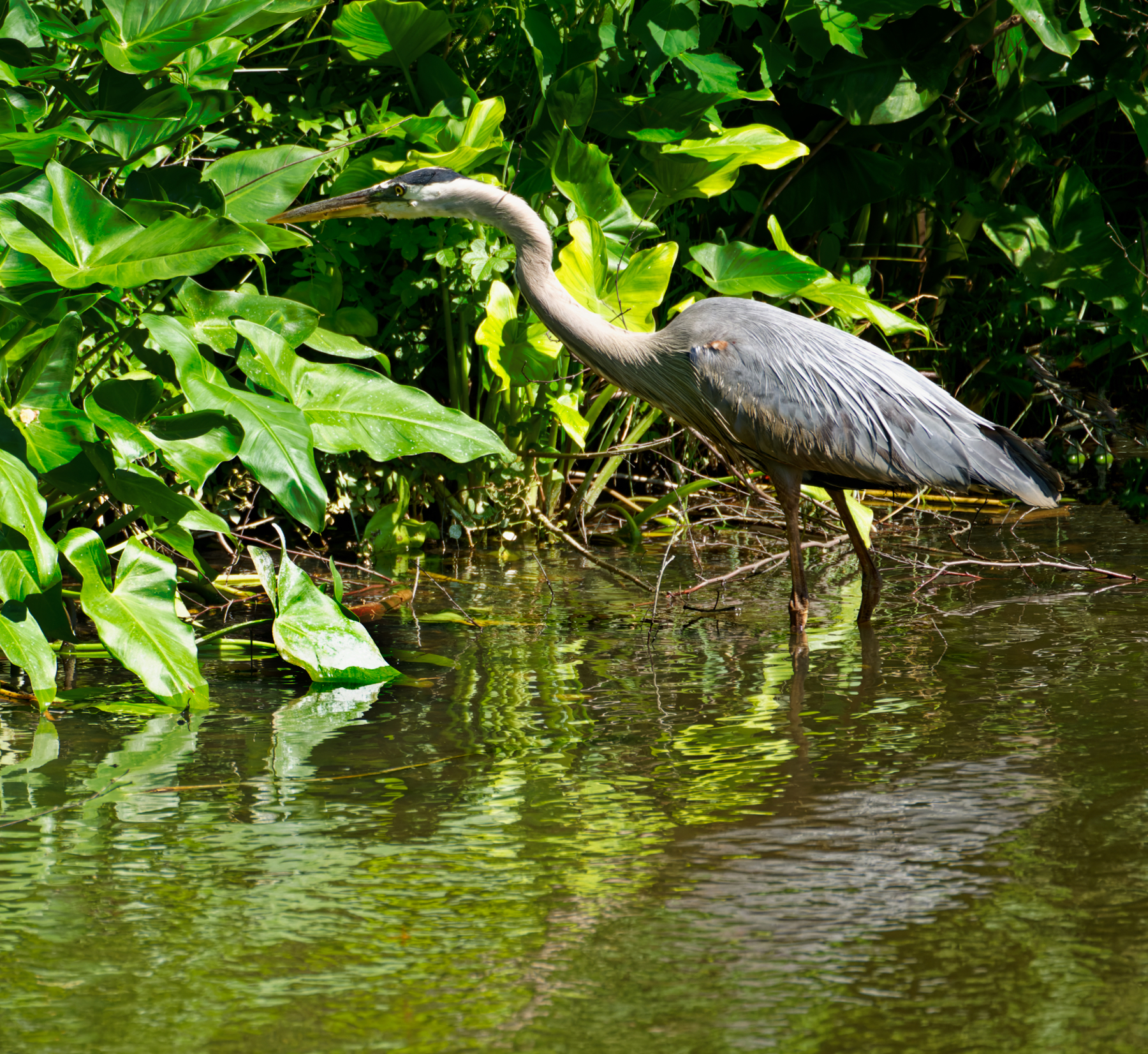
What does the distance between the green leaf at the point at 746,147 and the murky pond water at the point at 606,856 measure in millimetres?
1785

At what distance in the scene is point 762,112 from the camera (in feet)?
19.9

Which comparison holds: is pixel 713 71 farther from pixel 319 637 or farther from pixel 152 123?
pixel 319 637

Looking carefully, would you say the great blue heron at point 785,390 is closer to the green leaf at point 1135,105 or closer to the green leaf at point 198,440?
the green leaf at point 198,440

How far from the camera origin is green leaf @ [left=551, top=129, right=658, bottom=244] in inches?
182

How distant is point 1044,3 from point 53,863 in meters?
4.87

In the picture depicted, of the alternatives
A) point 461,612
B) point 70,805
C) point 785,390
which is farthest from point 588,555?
point 70,805

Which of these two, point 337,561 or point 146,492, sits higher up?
point 146,492

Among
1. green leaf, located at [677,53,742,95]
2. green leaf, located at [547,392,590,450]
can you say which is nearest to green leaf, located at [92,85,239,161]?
green leaf, located at [547,392,590,450]

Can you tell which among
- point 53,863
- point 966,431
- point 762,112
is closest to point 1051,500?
point 966,431

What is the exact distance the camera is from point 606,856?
2389 millimetres

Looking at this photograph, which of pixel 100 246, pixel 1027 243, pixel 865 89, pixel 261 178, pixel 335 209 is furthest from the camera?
pixel 1027 243

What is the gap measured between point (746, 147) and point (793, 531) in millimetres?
1418

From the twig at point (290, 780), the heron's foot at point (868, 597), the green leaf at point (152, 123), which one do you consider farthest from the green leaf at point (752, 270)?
the twig at point (290, 780)

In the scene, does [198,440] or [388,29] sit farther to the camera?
[388,29]
